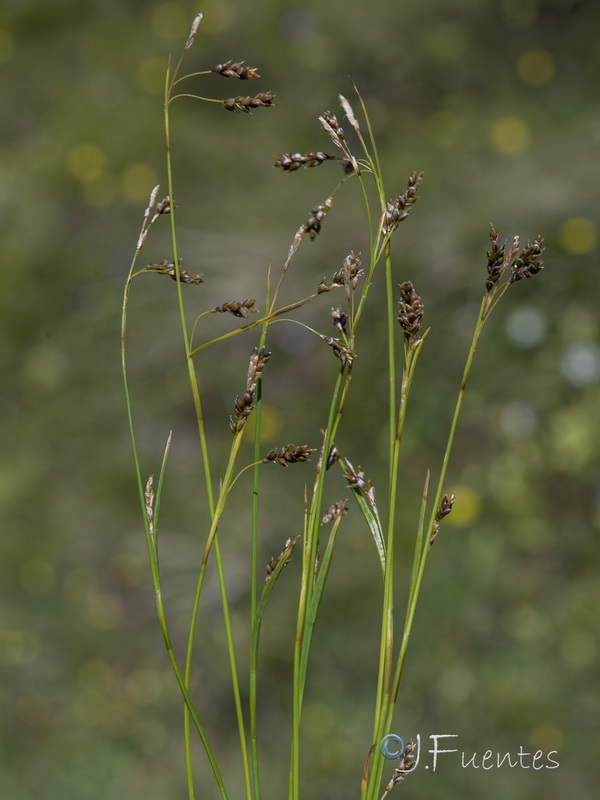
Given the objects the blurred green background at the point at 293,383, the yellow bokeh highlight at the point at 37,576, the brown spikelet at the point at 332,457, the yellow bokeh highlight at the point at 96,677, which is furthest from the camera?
the yellow bokeh highlight at the point at 37,576

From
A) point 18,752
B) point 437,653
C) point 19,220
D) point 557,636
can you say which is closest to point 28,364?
point 19,220

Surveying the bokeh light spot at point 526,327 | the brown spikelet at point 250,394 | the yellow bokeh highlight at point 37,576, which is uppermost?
the bokeh light spot at point 526,327

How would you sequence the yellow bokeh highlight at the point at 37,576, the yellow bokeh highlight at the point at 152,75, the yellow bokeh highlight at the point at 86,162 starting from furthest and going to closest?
the yellow bokeh highlight at the point at 152,75 < the yellow bokeh highlight at the point at 86,162 < the yellow bokeh highlight at the point at 37,576

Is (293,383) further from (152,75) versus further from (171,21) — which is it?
(171,21)

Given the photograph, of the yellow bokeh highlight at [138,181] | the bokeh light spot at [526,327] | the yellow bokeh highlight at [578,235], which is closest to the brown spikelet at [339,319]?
the bokeh light spot at [526,327]

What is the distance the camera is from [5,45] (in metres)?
4.37

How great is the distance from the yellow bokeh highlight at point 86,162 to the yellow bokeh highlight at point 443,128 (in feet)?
4.83

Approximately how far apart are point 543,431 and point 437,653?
2.73 feet

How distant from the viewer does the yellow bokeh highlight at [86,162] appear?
149 inches

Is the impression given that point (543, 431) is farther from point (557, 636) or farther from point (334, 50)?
point (334, 50)

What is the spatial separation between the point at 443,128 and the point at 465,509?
1.87 metres

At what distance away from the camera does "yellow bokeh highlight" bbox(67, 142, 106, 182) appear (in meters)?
3.79

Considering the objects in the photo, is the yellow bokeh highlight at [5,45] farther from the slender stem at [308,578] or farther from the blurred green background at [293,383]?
the slender stem at [308,578]

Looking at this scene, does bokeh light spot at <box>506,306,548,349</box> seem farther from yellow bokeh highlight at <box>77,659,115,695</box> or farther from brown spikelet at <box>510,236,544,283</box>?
brown spikelet at <box>510,236,544,283</box>
